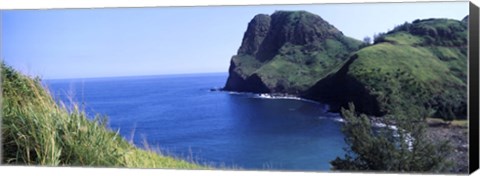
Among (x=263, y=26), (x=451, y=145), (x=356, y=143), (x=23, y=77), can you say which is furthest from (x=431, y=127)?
(x=23, y=77)

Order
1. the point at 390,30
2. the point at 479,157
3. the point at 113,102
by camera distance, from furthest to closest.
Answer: the point at 113,102, the point at 390,30, the point at 479,157

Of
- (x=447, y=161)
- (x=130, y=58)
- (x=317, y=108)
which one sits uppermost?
(x=130, y=58)

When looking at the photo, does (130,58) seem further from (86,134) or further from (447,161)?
(447,161)

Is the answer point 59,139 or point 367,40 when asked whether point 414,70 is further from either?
point 59,139

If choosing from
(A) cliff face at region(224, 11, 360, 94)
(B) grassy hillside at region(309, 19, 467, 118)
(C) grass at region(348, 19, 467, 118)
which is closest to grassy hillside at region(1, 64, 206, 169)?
(A) cliff face at region(224, 11, 360, 94)

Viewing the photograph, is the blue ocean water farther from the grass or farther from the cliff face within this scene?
the grass

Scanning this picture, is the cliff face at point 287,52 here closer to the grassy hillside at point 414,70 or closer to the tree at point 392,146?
the grassy hillside at point 414,70
